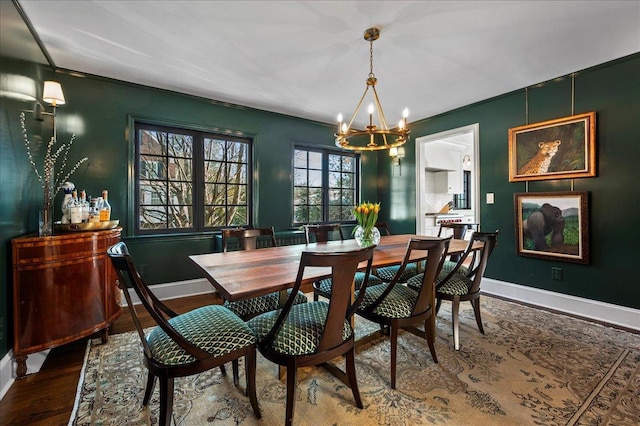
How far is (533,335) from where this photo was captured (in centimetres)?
251

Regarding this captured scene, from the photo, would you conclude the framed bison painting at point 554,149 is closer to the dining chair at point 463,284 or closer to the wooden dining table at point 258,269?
the dining chair at point 463,284

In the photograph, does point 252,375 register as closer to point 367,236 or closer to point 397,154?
point 367,236

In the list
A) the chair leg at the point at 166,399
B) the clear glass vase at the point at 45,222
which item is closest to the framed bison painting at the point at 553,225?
the chair leg at the point at 166,399

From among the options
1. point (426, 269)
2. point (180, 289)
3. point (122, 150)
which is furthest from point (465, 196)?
point (122, 150)

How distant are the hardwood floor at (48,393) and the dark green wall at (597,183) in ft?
14.5

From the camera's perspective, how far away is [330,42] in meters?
2.46

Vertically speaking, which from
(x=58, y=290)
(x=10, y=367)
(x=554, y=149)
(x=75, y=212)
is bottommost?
(x=10, y=367)

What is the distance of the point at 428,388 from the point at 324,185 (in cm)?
359

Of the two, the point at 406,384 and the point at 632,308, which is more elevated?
the point at 632,308

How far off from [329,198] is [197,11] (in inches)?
132

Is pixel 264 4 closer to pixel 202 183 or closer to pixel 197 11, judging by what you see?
pixel 197 11

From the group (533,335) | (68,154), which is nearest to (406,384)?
(533,335)

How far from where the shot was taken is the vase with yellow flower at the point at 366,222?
2.40 meters

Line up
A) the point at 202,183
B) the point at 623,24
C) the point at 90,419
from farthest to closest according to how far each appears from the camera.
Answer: the point at 202,183 < the point at 623,24 < the point at 90,419
